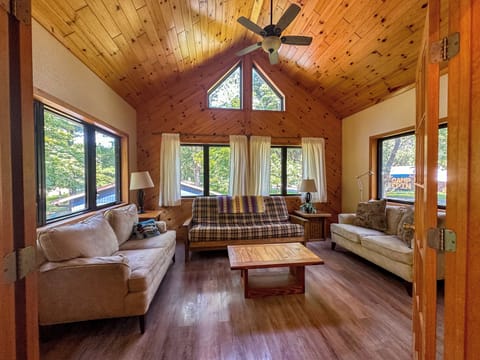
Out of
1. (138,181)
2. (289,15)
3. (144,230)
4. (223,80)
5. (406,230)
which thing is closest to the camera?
A: (289,15)

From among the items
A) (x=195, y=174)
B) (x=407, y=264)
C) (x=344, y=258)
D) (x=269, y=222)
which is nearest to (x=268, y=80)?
(x=195, y=174)

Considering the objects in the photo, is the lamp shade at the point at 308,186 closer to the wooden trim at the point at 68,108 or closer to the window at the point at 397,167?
the window at the point at 397,167

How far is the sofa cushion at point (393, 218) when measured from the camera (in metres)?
3.28

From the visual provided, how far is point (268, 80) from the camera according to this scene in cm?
490

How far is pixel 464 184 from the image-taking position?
81cm

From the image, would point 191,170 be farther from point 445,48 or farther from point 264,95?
point 445,48

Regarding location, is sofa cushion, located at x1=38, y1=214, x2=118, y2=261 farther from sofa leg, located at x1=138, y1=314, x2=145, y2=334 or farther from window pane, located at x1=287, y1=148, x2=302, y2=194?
window pane, located at x1=287, y1=148, x2=302, y2=194

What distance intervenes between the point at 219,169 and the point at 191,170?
58 centimetres

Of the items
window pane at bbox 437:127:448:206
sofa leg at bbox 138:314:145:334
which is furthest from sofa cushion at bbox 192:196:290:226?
window pane at bbox 437:127:448:206

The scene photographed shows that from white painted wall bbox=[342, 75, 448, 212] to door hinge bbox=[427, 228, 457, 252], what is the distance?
10.8ft

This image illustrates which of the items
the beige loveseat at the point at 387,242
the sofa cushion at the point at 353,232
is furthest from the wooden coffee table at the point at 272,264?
the sofa cushion at the point at 353,232

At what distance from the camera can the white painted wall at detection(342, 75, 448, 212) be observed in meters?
3.61

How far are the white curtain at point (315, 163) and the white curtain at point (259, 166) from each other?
2.76ft

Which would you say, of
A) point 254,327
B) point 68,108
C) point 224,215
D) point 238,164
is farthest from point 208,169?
point 254,327
